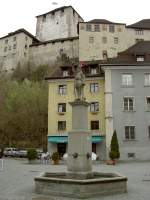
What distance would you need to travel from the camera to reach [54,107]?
4428 centimetres

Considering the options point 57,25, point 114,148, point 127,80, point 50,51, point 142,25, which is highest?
point 57,25

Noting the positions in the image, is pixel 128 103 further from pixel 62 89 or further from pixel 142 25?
pixel 142 25

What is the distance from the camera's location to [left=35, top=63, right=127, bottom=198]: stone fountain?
11633 millimetres

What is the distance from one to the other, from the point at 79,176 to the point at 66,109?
30.7 metres

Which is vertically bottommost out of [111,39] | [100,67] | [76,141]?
[76,141]

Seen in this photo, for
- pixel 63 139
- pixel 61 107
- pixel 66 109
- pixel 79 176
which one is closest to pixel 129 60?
pixel 66 109

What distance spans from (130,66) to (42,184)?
30001 mm

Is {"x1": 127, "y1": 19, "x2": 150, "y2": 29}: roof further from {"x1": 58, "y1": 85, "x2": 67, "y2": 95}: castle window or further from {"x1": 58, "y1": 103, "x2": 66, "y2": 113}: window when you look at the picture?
{"x1": 58, "y1": 103, "x2": 66, "y2": 113}: window

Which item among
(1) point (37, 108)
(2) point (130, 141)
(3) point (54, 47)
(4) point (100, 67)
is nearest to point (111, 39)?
(3) point (54, 47)

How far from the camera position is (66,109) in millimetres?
43969

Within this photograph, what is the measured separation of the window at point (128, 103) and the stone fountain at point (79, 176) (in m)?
25.6


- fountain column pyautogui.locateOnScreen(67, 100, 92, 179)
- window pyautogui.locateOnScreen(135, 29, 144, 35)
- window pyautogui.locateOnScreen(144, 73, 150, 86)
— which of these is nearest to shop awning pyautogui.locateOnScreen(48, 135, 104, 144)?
window pyautogui.locateOnScreen(144, 73, 150, 86)

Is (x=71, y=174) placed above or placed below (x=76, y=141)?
below

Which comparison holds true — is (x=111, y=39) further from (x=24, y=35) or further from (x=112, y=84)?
(x=112, y=84)
